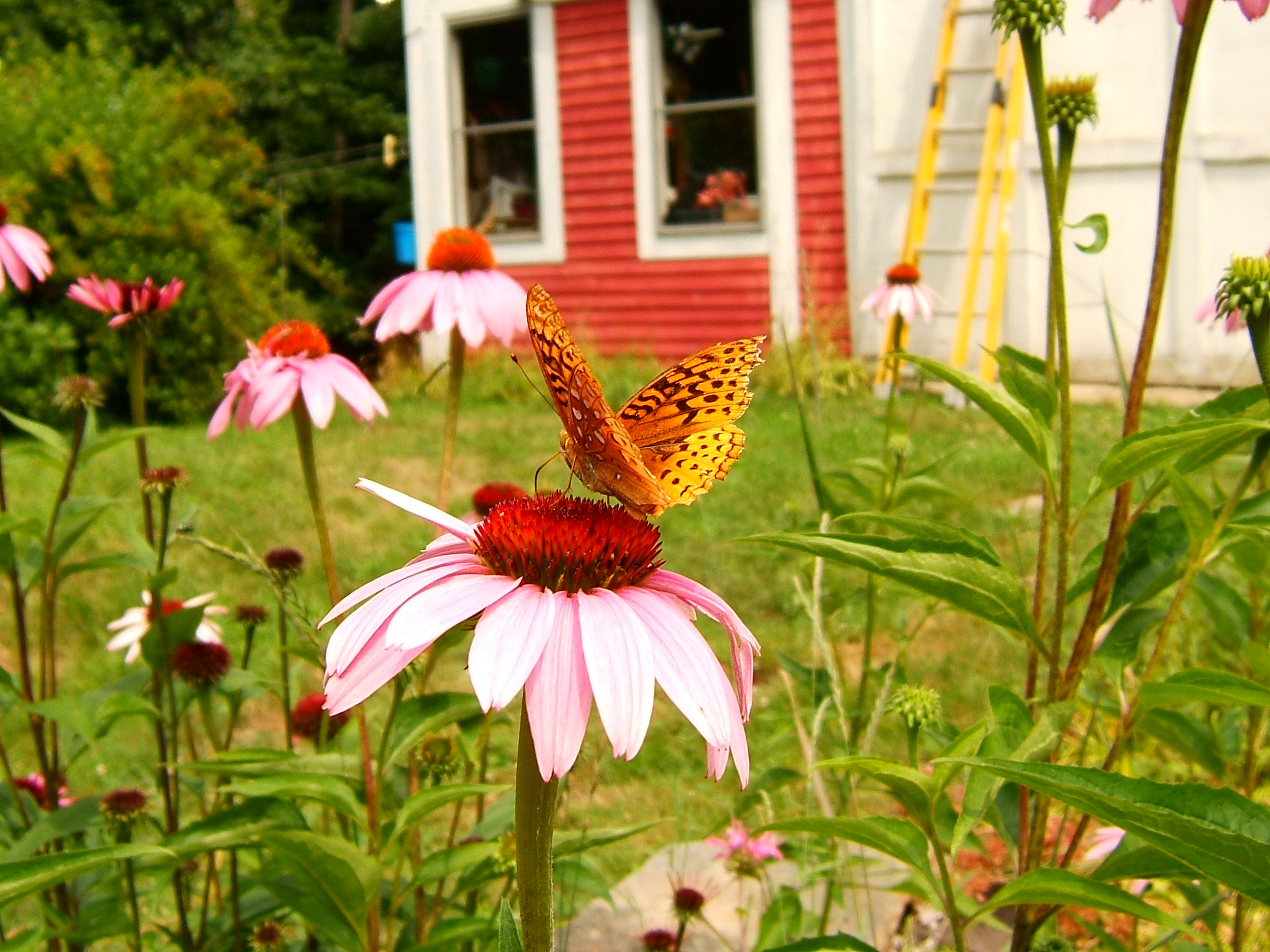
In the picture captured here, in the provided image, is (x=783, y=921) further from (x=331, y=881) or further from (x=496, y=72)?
(x=496, y=72)

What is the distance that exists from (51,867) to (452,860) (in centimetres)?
48

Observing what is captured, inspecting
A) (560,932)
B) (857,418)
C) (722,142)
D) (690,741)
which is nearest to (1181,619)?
(690,741)

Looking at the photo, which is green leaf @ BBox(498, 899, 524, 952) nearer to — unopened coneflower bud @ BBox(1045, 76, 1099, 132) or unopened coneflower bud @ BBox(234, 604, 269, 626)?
unopened coneflower bud @ BBox(1045, 76, 1099, 132)

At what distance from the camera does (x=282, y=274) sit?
2.31m

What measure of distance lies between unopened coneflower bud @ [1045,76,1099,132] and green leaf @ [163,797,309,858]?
3.53 ft

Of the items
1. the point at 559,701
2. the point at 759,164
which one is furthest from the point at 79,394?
the point at 759,164

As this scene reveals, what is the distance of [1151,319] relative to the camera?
3.78ft

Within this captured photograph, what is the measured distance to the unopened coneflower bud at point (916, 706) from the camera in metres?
1.33

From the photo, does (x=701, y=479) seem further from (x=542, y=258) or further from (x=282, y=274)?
(x=542, y=258)

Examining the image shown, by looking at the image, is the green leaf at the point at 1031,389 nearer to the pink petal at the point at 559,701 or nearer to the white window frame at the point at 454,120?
the pink petal at the point at 559,701

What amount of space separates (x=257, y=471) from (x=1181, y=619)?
15.3 ft

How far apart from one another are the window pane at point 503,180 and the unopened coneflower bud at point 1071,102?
923 centimetres

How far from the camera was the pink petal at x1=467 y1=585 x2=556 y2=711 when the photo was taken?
759 millimetres

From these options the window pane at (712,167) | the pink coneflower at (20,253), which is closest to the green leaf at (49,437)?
the pink coneflower at (20,253)
